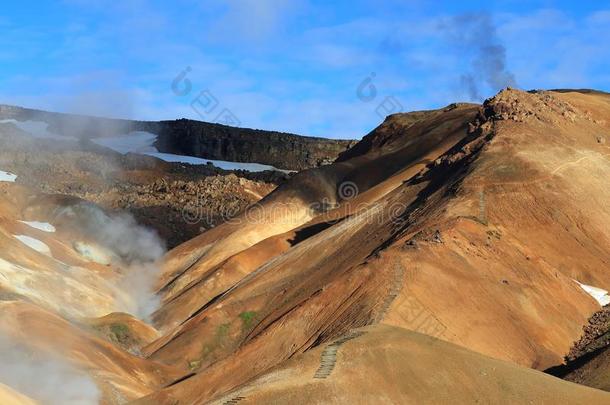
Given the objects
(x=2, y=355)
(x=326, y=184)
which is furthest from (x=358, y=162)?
(x=2, y=355)

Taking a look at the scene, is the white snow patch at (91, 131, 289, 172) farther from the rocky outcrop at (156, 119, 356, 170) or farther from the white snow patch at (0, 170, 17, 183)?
the white snow patch at (0, 170, 17, 183)

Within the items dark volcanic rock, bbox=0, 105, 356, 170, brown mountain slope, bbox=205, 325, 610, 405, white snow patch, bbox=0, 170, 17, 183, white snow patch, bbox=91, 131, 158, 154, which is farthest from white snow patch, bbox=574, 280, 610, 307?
white snow patch, bbox=91, 131, 158, 154

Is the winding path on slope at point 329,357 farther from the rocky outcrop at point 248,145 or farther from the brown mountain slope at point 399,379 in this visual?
the rocky outcrop at point 248,145

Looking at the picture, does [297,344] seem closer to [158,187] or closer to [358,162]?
[358,162]

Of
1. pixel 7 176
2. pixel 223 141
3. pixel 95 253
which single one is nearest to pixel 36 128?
pixel 223 141

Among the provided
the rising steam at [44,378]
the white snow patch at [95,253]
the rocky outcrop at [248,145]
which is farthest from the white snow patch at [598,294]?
the rocky outcrop at [248,145]

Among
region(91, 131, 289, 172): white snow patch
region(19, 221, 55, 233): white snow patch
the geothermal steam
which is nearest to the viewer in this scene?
the geothermal steam

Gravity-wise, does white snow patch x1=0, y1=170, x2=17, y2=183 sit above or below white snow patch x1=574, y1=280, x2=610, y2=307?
above
